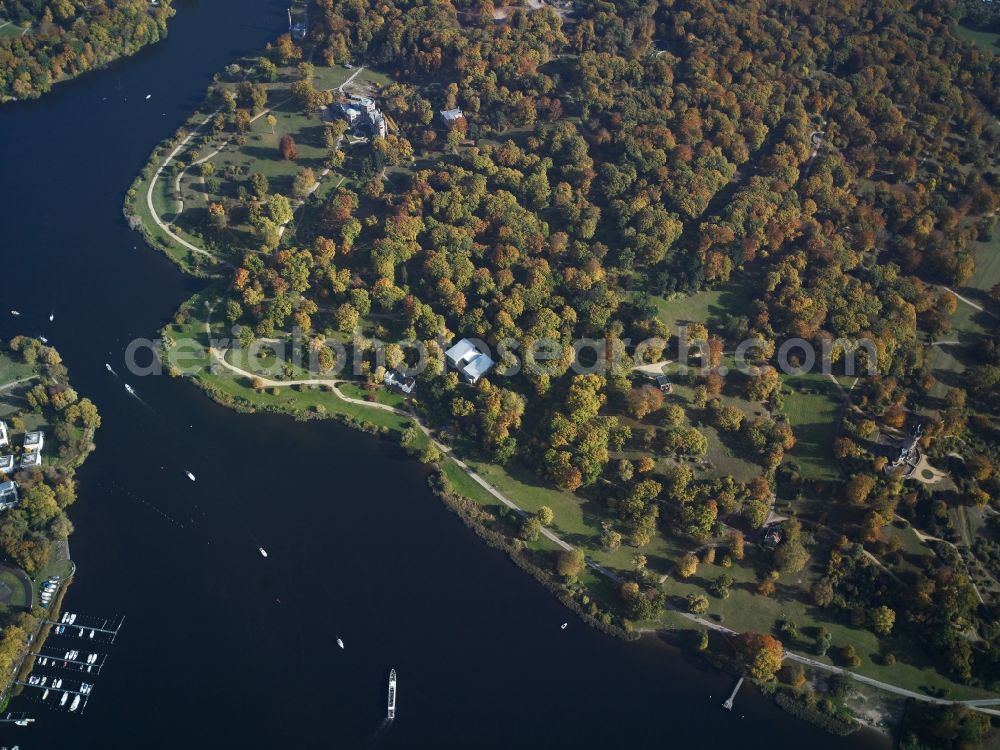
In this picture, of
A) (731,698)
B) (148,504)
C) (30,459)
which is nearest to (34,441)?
(30,459)

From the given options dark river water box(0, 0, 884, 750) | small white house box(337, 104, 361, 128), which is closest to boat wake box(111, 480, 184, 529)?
dark river water box(0, 0, 884, 750)

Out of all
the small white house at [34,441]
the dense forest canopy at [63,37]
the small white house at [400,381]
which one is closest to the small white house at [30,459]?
the small white house at [34,441]

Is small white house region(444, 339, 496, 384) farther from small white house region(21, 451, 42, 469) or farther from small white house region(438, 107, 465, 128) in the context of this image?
small white house region(21, 451, 42, 469)

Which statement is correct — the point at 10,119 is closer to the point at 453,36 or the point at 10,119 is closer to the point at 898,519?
the point at 453,36

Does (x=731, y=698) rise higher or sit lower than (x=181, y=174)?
lower

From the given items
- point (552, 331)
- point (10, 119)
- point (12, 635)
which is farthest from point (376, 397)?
point (10, 119)

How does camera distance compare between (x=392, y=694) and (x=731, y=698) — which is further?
(x=731, y=698)

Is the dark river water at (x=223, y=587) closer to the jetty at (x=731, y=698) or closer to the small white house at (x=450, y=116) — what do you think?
the jetty at (x=731, y=698)

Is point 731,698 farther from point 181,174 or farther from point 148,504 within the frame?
point 181,174
